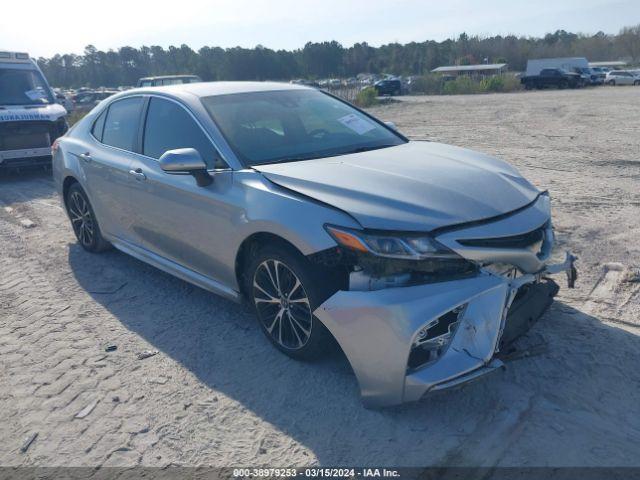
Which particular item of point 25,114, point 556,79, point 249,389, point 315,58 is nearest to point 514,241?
point 249,389

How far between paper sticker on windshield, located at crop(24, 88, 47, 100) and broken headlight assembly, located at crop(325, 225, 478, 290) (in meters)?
10.2

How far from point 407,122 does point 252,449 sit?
16926mm

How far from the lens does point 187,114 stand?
4.30 metres

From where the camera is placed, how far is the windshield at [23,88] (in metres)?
10.9

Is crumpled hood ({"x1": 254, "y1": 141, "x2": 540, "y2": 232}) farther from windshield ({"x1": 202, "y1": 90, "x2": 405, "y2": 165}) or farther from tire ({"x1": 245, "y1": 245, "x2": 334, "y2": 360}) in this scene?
tire ({"x1": 245, "y1": 245, "x2": 334, "y2": 360})

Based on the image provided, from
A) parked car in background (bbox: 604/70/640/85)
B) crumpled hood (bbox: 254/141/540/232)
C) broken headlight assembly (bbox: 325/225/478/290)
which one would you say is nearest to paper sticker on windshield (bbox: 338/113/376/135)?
crumpled hood (bbox: 254/141/540/232)

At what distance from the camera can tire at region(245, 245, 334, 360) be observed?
3316mm

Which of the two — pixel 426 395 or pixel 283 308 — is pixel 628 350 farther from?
pixel 283 308

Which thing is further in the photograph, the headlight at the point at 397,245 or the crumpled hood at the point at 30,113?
the crumpled hood at the point at 30,113

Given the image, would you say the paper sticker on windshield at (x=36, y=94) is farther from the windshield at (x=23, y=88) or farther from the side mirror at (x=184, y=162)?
the side mirror at (x=184, y=162)

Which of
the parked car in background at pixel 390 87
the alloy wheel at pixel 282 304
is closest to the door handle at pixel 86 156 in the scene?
the alloy wheel at pixel 282 304

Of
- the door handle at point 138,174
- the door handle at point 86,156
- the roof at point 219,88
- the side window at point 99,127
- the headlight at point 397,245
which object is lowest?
the door handle at point 86,156

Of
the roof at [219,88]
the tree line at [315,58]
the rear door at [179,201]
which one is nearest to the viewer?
the rear door at [179,201]

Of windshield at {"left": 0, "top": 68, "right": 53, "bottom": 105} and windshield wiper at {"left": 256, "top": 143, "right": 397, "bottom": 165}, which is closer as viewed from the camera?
windshield wiper at {"left": 256, "top": 143, "right": 397, "bottom": 165}
